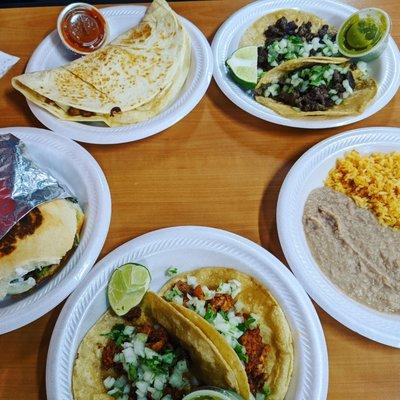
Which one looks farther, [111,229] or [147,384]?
[111,229]

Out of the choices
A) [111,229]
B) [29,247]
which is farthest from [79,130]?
[29,247]

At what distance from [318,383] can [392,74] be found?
1.48m

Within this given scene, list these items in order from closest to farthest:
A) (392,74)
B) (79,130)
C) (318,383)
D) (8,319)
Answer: (318,383) < (8,319) < (79,130) < (392,74)

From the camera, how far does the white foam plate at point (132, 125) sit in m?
1.89

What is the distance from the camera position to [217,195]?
1848 millimetres

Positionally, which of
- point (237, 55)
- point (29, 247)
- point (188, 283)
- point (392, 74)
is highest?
point (237, 55)

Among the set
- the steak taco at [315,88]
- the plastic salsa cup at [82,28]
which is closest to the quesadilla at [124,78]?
the plastic salsa cup at [82,28]

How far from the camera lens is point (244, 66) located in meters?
2.04

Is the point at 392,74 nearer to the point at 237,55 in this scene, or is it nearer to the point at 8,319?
the point at 237,55

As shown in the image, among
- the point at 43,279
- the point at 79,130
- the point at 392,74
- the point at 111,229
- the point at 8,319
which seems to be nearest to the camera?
the point at 8,319

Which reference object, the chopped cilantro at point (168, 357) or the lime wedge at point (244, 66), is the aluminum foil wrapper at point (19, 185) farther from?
the lime wedge at point (244, 66)

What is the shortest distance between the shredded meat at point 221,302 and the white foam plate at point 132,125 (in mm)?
791

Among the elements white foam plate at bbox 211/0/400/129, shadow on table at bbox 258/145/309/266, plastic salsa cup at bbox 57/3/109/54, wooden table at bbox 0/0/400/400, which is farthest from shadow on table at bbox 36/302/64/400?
plastic salsa cup at bbox 57/3/109/54

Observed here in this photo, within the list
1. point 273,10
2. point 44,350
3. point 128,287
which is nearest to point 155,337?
point 128,287
